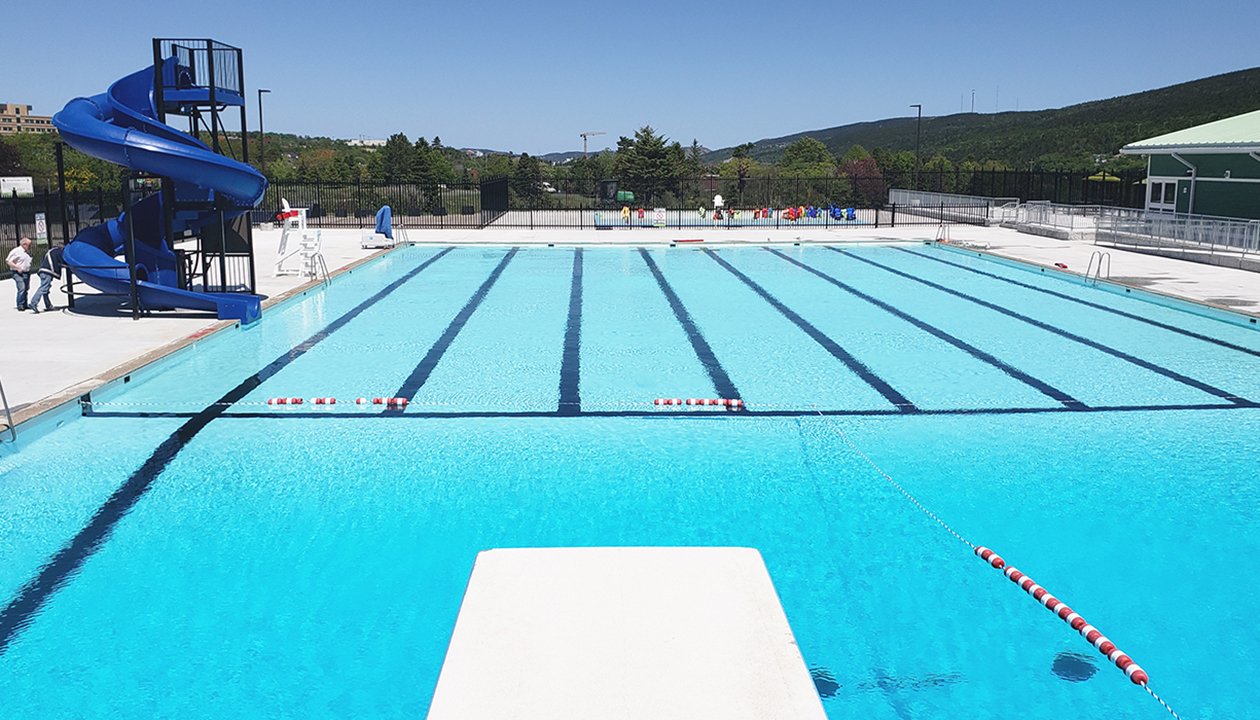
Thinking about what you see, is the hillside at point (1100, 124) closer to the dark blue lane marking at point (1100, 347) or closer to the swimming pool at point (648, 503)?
the dark blue lane marking at point (1100, 347)

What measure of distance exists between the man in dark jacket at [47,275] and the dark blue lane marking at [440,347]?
19.0ft

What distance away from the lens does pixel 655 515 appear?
677 cm

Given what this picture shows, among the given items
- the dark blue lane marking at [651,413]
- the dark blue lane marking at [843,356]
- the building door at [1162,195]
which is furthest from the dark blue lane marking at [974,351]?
the building door at [1162,195]

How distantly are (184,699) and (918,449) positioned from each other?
6.03 meters

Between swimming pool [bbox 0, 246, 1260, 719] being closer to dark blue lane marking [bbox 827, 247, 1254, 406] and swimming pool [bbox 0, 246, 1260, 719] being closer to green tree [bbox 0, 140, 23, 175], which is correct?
dark blue lane marking [bbox 827, 247, 1254, 406]

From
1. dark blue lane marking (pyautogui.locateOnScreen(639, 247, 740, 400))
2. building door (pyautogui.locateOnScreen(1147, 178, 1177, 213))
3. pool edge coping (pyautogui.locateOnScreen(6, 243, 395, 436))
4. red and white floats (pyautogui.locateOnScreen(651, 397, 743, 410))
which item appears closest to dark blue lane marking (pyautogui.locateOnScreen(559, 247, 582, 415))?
red and white floats (pyautogui.locateOnScreen(651, 397, 743, 410))

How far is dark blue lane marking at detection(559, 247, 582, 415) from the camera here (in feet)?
31.8

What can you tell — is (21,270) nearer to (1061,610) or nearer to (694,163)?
(1061,610)

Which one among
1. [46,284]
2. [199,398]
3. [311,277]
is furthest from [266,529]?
[311,277]

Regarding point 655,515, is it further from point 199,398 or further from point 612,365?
point 199,398

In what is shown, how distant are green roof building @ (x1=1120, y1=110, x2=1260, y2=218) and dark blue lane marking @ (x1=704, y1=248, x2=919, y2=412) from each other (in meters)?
14.3

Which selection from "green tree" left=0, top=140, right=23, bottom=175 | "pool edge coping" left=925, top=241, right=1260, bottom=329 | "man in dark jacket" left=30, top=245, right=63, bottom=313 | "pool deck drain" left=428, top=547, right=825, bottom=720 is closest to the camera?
"pool deck drain" left=428, top=547, right=825, bottom=720

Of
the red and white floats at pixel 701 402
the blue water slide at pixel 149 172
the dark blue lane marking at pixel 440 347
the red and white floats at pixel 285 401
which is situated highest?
the blue water slide at pixel 149 172

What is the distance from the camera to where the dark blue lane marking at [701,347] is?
10.3m
